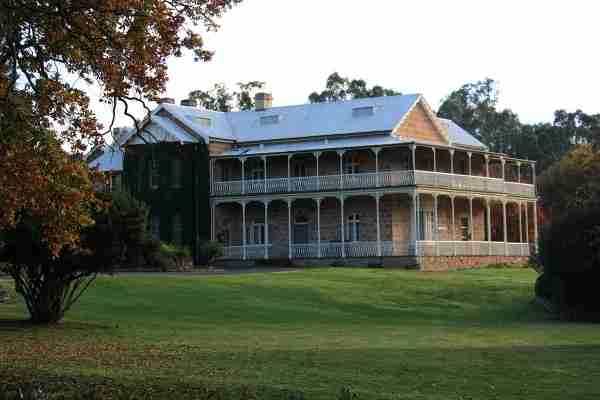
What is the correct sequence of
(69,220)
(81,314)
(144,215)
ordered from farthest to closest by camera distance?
(81,314), (144,215), (69,220)

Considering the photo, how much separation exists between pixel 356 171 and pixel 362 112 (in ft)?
11.7

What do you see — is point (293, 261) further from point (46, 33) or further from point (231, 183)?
point (46, 33)

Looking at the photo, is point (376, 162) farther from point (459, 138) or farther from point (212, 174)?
point (459, 138)

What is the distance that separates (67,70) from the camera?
18.3 metres

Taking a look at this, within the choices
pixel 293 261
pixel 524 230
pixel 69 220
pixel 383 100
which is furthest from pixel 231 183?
pixel 69 220

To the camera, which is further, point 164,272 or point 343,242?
point 343,242

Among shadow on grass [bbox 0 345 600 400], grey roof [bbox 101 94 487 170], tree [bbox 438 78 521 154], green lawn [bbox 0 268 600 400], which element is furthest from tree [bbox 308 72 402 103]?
shadow on grass [bbox 0 345 600 400]

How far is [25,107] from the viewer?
56.6ft

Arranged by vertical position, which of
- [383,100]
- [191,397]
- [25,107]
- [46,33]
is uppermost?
[383,100]

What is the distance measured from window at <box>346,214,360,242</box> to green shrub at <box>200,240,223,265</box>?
672cm

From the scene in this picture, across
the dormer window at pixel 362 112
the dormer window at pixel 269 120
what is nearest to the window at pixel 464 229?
the dormer window at pixel 362 112

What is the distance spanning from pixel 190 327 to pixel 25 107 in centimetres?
978

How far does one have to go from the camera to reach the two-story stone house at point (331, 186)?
1997 inches

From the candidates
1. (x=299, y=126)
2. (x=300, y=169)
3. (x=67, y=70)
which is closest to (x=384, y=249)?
(x=300, y=169)
